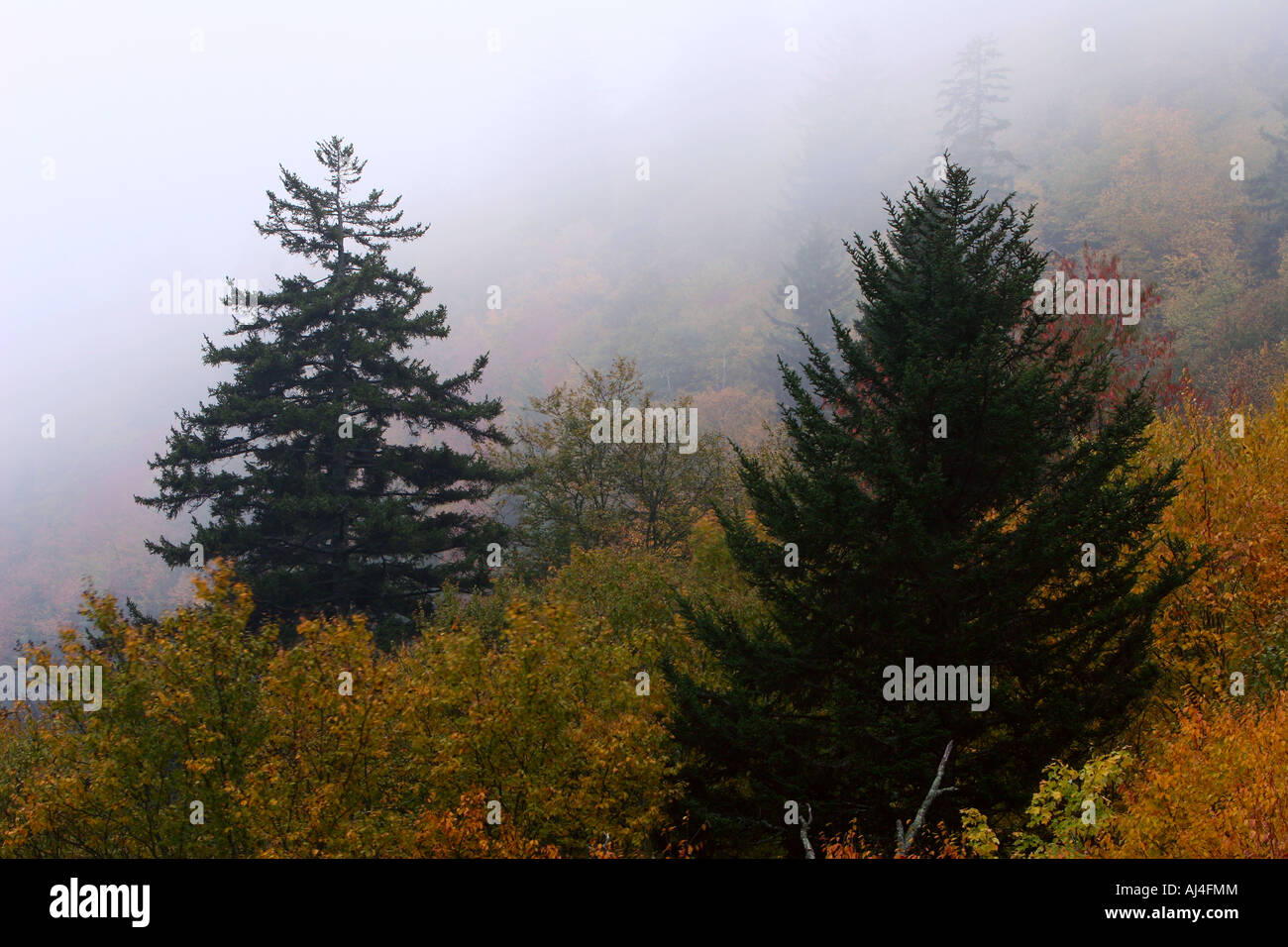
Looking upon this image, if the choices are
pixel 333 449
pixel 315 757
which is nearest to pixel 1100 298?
pixel 333 449

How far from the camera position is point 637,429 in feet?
131

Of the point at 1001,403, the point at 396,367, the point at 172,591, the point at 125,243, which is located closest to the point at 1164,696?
the point at 1001,403

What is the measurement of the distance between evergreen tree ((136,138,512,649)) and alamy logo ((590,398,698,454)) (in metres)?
8.13

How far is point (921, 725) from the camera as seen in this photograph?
573 inches

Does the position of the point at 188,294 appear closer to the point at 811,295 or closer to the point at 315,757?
the point at 811,295

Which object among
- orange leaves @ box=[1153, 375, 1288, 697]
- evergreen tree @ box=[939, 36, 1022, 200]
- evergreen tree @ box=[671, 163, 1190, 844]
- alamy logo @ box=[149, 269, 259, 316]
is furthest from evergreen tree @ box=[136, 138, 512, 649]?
alamy logo @ box=[149, 269, 259, 316]

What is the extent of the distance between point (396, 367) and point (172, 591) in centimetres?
4788

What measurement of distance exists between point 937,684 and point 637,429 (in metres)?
25.9

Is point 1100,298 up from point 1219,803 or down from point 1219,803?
up

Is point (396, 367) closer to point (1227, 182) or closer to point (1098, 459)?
point (1098, 459)
